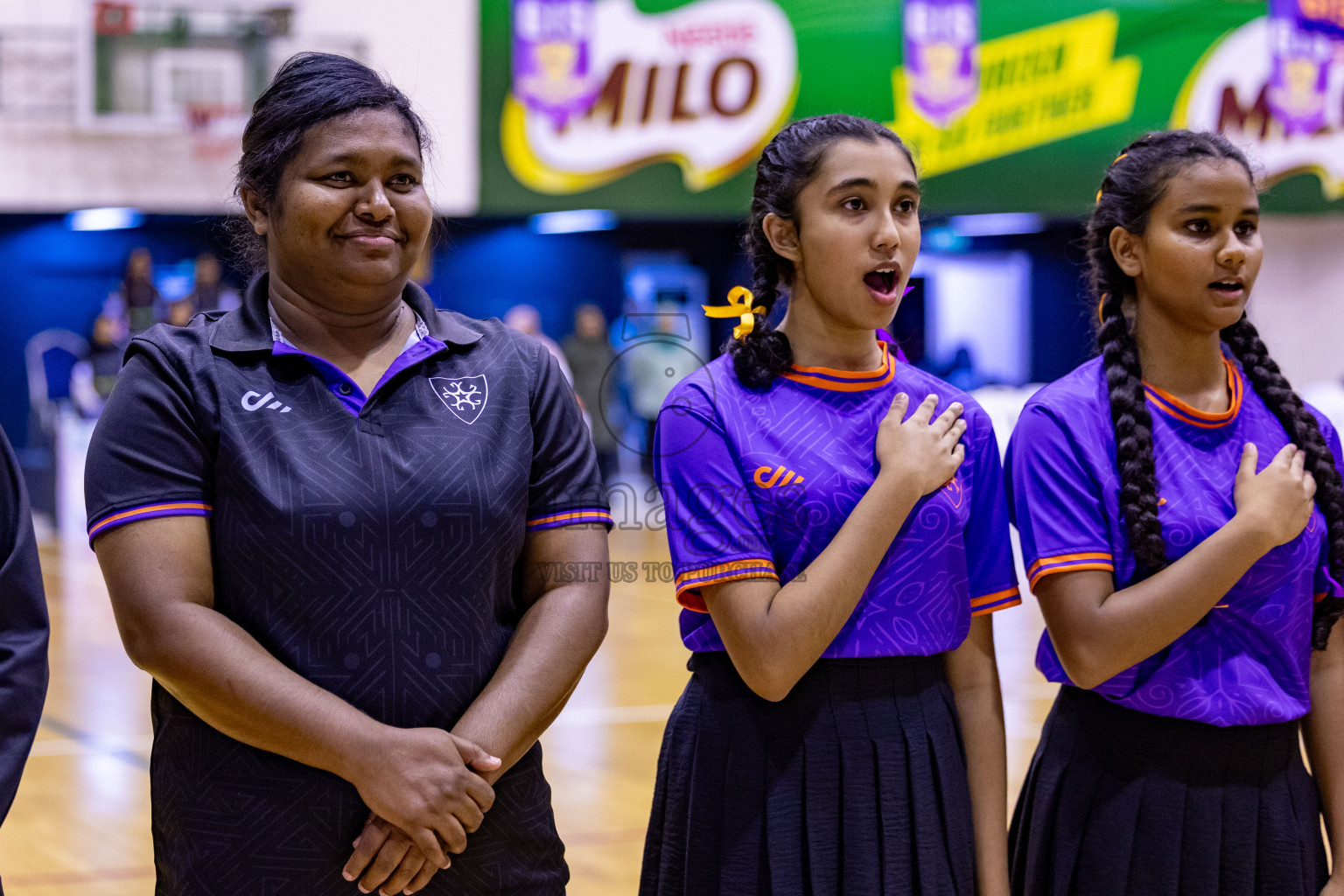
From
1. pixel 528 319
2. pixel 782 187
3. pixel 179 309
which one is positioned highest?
pixel 782 187

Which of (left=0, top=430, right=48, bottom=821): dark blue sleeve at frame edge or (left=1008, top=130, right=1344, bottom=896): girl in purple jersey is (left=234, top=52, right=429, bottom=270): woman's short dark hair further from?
(left=1008, top=130, right=1344, bottom=896): girl in purple jersey

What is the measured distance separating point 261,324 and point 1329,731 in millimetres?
1567

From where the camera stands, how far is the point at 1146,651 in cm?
182

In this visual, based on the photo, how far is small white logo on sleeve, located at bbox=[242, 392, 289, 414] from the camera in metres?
1.69

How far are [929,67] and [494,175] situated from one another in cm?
423

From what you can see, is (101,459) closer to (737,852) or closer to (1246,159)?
(737,852)

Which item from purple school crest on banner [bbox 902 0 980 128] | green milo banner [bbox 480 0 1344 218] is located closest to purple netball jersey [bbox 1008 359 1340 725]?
green milo banner [bbox 480 0 1344 218]

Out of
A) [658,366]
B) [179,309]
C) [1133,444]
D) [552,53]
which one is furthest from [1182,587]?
[552,53]

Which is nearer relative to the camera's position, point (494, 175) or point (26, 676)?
point (26, 676)

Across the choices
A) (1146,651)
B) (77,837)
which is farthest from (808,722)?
(77,837)

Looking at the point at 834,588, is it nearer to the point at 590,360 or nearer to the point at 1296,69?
the point at 590,360

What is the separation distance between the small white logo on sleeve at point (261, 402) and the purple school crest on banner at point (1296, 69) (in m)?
14.0

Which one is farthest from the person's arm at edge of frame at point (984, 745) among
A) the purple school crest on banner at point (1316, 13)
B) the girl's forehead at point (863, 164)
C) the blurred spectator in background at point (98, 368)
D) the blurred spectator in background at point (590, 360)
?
the purple school crest on banner at point (1316, 13)

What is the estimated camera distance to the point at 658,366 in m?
5.77
